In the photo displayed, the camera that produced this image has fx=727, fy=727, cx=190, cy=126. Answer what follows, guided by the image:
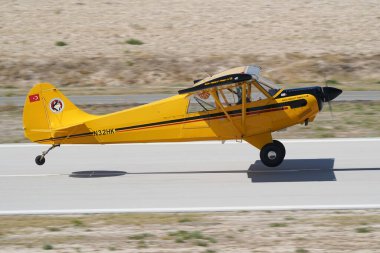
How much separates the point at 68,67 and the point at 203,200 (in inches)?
891

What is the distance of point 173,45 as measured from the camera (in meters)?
37.7

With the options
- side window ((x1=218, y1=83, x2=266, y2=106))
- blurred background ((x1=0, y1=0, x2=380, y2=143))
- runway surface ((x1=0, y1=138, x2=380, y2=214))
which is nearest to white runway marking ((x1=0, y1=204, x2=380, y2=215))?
runway surface ((x1=0, y1=138, x2=380, y2=214))

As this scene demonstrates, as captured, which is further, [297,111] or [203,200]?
[297,111]

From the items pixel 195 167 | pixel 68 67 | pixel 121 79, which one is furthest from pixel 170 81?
pixel 195 167

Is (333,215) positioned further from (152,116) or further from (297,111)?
(152,116)

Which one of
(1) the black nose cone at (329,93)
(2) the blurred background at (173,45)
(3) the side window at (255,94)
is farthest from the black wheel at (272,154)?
(2) the blurred background at (173,45)

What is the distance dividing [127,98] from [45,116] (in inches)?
486

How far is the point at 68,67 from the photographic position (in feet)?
114

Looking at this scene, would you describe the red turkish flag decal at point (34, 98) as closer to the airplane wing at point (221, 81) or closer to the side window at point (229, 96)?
the airplane wing at point (221, 81)

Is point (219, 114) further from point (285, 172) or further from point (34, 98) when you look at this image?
point (34, 98)

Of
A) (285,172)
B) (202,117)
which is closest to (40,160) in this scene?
(202,117)

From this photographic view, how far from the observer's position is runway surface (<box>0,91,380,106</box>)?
86.4 feet

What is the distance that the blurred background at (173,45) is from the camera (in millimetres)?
32156

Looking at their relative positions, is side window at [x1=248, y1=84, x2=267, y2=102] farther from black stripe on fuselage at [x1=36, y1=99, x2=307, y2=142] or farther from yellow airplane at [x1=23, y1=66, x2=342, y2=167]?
black stripe on fuselage at [x1=36, y1=99, x2=307, y2=142]
